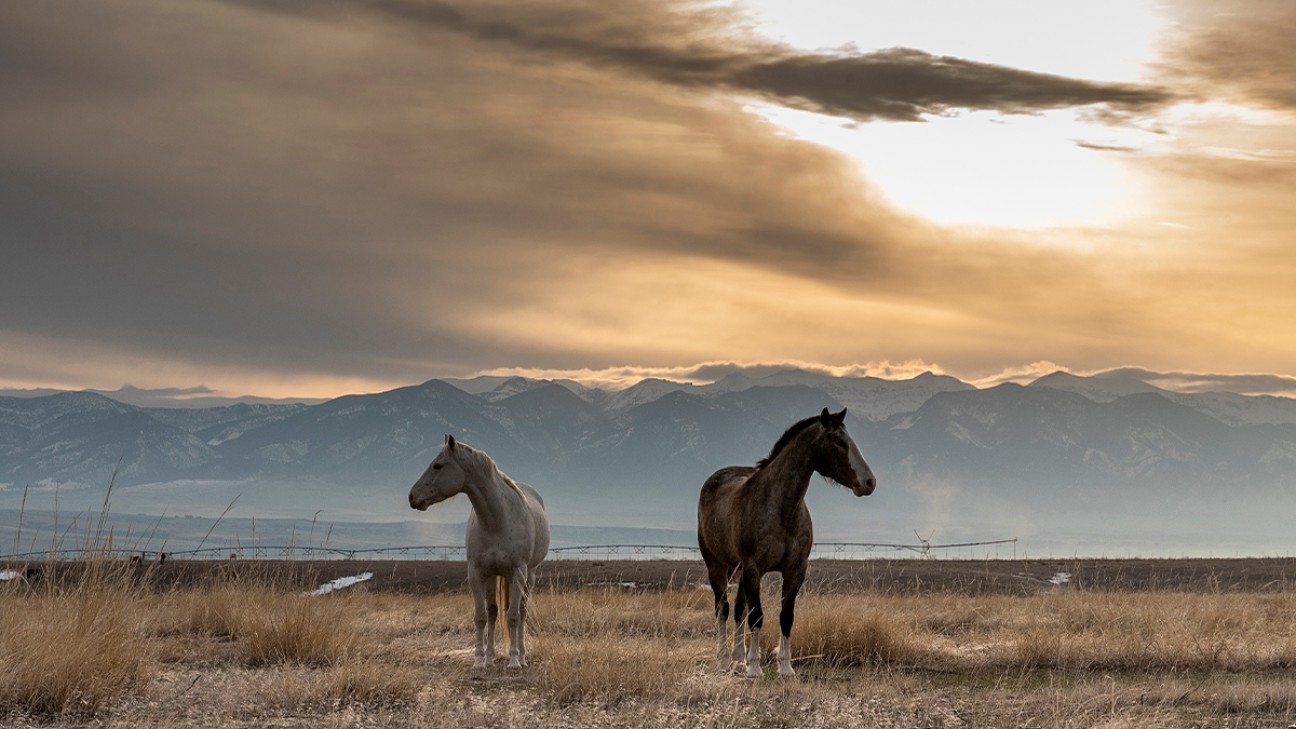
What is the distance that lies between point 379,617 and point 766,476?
903 cm

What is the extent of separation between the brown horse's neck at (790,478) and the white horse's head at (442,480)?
11.3 feet

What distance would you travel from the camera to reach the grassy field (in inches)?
397

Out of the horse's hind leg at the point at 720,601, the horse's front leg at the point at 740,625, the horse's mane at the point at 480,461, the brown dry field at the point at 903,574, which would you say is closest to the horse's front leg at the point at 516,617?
the horse's mane at the point at 480,461

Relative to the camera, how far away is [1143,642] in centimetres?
1468

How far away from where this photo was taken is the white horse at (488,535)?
45.0 ft

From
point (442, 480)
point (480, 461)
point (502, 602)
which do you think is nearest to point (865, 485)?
point (480, 461)

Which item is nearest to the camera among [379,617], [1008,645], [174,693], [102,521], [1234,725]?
[1234,725]

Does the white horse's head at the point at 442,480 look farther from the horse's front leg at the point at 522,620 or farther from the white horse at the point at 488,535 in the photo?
the horse's front leg at the point at 522,620

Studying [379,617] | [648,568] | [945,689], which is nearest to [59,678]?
[945,689]

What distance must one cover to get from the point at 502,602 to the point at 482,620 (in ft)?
3.40

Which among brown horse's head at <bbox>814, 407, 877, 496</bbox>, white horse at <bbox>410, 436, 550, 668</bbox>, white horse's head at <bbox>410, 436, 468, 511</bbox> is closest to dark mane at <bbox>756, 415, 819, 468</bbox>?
brown horse's head at <bbox>814, 407, 877, 496</bbox>

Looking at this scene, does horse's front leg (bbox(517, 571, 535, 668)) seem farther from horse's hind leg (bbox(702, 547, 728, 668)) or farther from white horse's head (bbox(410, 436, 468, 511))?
horse's hind leg (bbox(702, 547, 728, 668))

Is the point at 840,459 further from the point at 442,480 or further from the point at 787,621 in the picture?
the point at 442,480

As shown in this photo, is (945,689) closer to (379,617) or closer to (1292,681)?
(1292,681)
